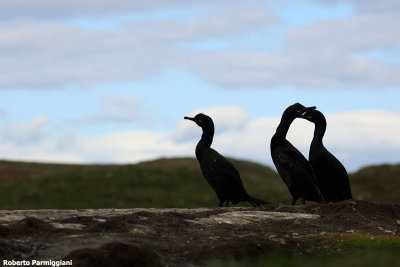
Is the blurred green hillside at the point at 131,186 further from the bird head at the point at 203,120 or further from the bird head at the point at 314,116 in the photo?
the bird head at the point at 314,116

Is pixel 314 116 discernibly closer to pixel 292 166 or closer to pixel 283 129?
pixel 283 129

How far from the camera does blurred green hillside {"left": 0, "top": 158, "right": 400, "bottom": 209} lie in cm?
3797

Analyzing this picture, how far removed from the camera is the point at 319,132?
61.6 feet

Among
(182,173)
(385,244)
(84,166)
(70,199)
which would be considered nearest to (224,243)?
(385,244)

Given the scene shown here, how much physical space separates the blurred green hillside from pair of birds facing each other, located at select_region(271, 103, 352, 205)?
61.0 ft

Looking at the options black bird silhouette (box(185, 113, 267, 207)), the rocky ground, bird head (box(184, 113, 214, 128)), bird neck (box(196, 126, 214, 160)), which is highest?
bird head (box(184, 113, 214, 128))

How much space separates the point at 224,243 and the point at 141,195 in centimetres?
2665

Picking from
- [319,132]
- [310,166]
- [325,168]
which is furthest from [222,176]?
[319,132]

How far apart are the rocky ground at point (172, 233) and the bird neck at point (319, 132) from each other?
2244mm

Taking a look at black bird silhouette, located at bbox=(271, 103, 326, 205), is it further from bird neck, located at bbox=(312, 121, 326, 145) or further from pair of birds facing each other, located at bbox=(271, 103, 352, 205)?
bird neck, located at bbox=(312, 121, 326, 145)

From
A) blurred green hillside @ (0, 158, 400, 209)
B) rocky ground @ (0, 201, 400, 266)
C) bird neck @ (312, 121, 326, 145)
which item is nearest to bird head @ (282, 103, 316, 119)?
bird neck @ (312, 121, 326, 145)

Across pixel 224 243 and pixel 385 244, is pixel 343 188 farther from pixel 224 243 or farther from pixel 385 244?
pixel 224 243

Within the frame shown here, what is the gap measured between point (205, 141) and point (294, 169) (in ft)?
8.18

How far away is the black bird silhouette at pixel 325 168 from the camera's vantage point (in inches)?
727
